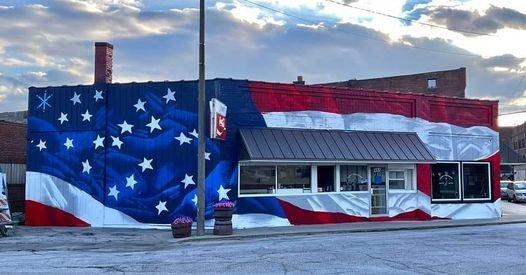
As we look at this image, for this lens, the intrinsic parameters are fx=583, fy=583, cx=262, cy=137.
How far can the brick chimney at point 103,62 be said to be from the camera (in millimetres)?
24266

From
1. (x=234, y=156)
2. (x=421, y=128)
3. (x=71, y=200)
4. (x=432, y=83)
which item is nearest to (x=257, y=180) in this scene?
(x=234, y=156)

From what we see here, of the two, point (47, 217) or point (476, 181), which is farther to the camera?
point (476, 181)

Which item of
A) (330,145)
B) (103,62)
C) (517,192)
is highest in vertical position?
(103,62)

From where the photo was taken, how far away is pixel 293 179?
23234mm

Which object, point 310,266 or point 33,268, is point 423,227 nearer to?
point 310,266

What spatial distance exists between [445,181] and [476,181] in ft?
6.23

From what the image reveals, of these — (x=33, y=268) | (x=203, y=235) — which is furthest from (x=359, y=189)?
(x=33, y=268)

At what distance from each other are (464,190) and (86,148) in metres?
16.9

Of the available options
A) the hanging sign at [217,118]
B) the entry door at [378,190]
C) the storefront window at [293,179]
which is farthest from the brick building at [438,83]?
the hanging sign at [217,118]

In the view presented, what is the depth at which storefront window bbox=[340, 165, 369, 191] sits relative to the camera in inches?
952

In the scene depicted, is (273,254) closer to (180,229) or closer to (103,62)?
(180,229)

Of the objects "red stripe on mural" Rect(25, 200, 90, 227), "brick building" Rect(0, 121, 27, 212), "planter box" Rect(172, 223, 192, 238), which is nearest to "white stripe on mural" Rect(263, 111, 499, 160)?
"planter box" Rect(172, 223, 192, 238)

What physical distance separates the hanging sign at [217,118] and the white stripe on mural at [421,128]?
251cm

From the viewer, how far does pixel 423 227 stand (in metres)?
22.4
